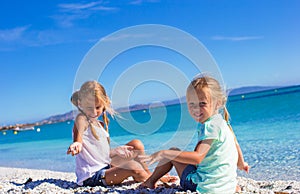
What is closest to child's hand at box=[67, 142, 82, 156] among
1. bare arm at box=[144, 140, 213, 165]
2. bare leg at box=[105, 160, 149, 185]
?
bare leg at box=[105, 160, 149, 185]

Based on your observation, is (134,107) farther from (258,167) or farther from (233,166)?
(258,167)

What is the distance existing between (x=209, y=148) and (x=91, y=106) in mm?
1882

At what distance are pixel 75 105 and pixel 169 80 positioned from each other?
4.22 feet

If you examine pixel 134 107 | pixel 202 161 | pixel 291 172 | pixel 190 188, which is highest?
pixel 134 107

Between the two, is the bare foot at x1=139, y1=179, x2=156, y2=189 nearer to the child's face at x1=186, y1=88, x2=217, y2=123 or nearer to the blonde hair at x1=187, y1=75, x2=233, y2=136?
the child's face at x1=186, y1=88, x2=217, y2=123

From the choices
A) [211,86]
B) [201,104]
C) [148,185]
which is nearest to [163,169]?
[148,185]

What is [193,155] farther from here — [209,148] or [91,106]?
[91,106]

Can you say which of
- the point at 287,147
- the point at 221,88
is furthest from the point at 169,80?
the point at 287,147

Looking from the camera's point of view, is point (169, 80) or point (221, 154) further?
point (169, 80)

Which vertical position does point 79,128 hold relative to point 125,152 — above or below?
above

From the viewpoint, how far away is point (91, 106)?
499 cm

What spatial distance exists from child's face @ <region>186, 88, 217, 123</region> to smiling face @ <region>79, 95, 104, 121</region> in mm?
1530

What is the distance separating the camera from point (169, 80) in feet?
15.9

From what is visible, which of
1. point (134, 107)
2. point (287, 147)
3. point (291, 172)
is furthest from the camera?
point (287, 147)
